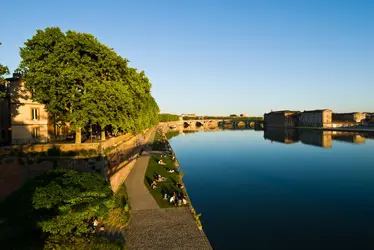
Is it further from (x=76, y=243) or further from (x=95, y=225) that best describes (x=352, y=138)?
(x=76, y=243)

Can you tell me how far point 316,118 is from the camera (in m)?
157

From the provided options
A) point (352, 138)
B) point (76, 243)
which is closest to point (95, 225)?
point (76, 243)

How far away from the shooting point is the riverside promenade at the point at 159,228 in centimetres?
1884

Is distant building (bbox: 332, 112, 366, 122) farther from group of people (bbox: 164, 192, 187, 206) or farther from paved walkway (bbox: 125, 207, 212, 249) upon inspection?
paved walkway (bbox: 125, 207, 212, 249)

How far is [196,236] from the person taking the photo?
20016 mm

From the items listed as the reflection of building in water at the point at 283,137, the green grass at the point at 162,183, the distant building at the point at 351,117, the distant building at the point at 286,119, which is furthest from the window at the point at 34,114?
the distant building at the point at 351,117

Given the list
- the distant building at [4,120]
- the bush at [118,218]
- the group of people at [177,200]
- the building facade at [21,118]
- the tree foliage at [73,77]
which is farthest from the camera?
the distant building at [4,120]

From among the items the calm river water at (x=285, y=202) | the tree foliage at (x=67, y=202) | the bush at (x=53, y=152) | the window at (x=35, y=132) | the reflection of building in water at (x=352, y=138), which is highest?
the window at (x=35, y=132)

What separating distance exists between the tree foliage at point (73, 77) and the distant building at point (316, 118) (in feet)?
476

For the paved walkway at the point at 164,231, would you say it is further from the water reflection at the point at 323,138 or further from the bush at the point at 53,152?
the water reflection at the point at 323,138

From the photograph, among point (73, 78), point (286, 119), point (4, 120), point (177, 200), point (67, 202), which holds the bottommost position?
point (177, 200)

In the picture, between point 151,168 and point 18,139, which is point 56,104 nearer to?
point 18,139

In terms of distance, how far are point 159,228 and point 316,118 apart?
158m

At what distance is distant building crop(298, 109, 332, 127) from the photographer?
149312mm
